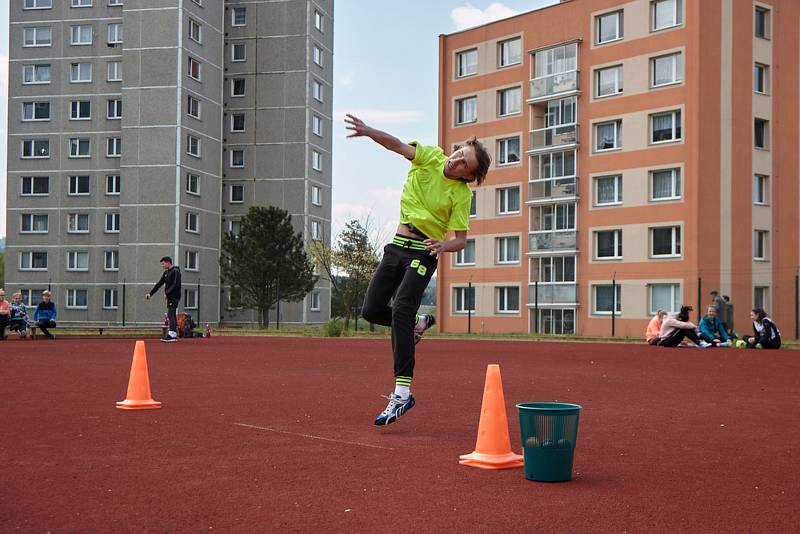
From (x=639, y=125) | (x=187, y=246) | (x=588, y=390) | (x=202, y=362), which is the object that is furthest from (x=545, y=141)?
(x=588, y=390)

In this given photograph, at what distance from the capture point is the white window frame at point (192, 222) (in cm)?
6322

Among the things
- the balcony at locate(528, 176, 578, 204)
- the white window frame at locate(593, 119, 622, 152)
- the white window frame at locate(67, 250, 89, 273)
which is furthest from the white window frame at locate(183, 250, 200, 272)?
the white window frame at locate(593, 119, 622, 152)

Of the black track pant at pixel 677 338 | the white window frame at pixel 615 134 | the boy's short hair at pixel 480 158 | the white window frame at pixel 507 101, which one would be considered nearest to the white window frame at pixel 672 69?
the white window frame at pixel 615 134

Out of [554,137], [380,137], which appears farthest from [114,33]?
[380,137]

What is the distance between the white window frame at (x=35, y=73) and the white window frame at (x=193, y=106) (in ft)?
37.7

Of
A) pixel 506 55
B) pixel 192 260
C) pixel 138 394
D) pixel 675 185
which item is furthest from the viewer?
pixel 192 260

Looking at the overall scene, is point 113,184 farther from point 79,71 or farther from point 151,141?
point 79,71

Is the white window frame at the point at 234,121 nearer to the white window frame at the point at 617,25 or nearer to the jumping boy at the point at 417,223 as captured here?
the white window frame at the point at 617,25

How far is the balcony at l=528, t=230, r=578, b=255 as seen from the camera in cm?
4869

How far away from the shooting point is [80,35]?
66.4m

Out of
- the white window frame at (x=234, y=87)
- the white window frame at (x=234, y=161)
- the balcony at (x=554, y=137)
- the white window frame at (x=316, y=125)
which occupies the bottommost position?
the balcony at (x=554, y=137)

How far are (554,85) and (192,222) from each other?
89.7 feet

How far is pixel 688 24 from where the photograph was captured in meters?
43.6

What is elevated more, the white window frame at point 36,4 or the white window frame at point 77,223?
the white window frame at point 36,4
